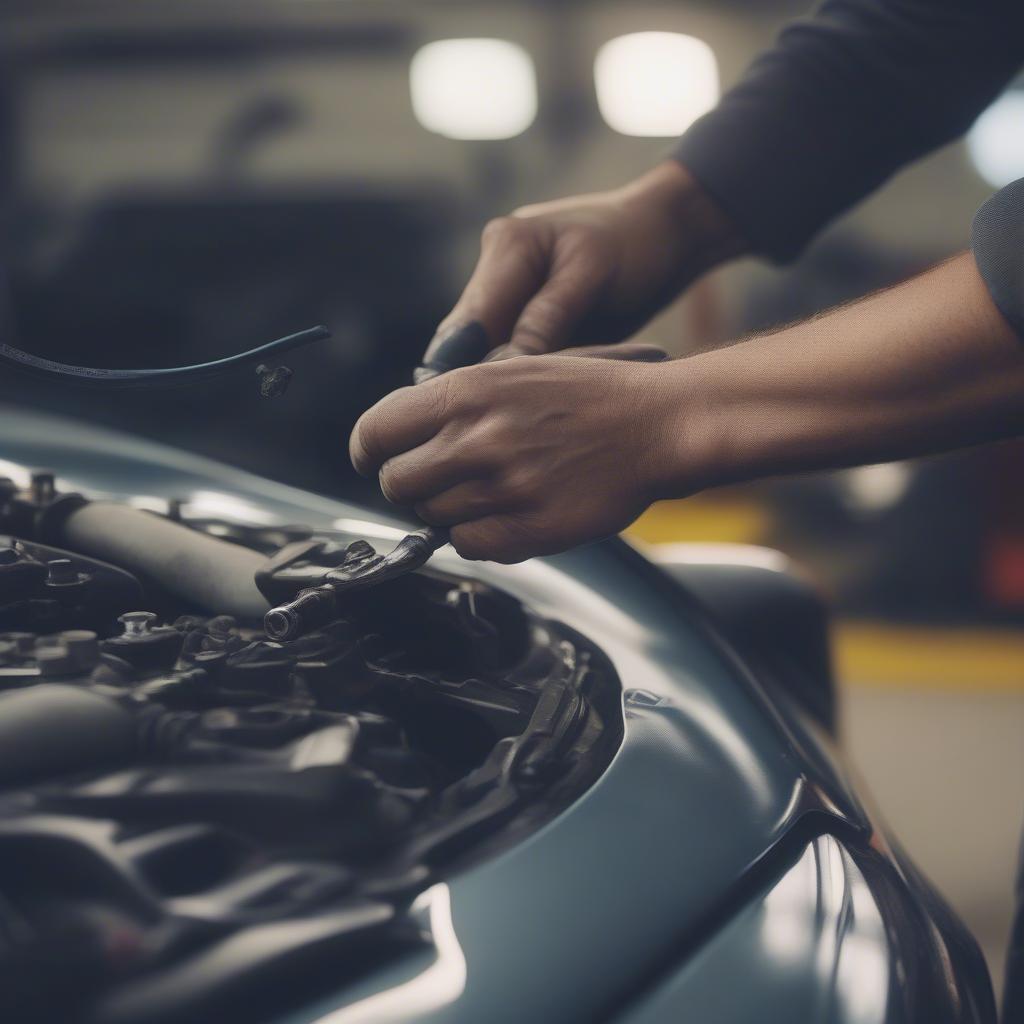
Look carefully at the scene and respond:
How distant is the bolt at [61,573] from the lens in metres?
0.66

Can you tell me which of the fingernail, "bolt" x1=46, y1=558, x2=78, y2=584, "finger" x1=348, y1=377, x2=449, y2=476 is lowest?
"bolt" x1=46, y1=558, x2=78, y2=584

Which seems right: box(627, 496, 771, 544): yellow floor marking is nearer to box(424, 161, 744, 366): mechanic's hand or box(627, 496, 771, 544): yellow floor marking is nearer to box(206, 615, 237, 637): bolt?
box(424, 161, 744, 366): mechanic's hand

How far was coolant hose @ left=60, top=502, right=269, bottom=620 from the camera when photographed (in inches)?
27.5

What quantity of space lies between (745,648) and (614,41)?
1.91 metres

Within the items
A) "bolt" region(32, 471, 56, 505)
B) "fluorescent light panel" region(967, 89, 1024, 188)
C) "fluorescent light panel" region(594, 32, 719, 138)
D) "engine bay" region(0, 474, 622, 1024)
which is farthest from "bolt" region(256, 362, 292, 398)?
"fluorescent light panel" region(967, 89, 1024, 188)

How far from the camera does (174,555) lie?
0.73 meters

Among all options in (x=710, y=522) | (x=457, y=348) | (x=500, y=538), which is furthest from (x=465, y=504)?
(x=710, y=522)

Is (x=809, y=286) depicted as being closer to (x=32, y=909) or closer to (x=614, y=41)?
(x=614, y=41)

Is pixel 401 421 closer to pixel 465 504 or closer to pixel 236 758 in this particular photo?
pixel 465 504

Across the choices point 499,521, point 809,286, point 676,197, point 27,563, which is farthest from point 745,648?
point 809,286

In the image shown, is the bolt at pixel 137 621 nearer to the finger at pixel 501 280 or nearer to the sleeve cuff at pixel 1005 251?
the finger at pixel 501 280

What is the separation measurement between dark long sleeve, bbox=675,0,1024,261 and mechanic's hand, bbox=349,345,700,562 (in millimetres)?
383

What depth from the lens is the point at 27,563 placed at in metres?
0.66

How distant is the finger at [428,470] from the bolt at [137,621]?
174 millimetres
